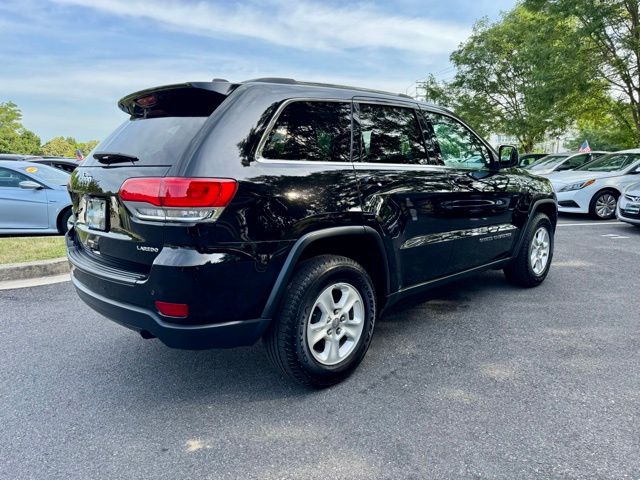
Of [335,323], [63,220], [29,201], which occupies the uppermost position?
[29,201]

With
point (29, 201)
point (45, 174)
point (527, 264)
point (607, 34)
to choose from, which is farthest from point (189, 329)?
point (607, 34)

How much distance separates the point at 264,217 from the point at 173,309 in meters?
0.64

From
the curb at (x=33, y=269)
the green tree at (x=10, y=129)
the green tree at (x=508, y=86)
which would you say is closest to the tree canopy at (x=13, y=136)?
the green tree at (x=10, y=129)

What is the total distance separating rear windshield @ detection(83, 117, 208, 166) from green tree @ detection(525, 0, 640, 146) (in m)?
17.0

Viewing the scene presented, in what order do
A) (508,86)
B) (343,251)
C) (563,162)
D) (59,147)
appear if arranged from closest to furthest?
(343,251) → (563,162) → (508,86) → (59,147)

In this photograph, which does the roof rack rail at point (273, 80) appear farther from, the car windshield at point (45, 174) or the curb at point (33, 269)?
the car windshield at point (45, 174)

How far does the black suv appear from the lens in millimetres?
2248

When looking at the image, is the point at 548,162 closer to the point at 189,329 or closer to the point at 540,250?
the point at 540,250

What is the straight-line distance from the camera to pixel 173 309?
7.43 feet

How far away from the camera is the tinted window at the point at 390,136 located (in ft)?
9.92

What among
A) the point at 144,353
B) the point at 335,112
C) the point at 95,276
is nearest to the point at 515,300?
the point at 335,112

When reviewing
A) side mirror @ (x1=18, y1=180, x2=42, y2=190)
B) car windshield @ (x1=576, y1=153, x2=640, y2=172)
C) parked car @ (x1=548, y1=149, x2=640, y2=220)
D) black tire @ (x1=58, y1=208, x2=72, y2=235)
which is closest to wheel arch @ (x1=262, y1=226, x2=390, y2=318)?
black tire @ (x1=58, y1=208, x2=72, y2=235)

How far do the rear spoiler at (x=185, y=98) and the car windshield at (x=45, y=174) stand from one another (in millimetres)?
5749

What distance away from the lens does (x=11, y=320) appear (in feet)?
13.0
